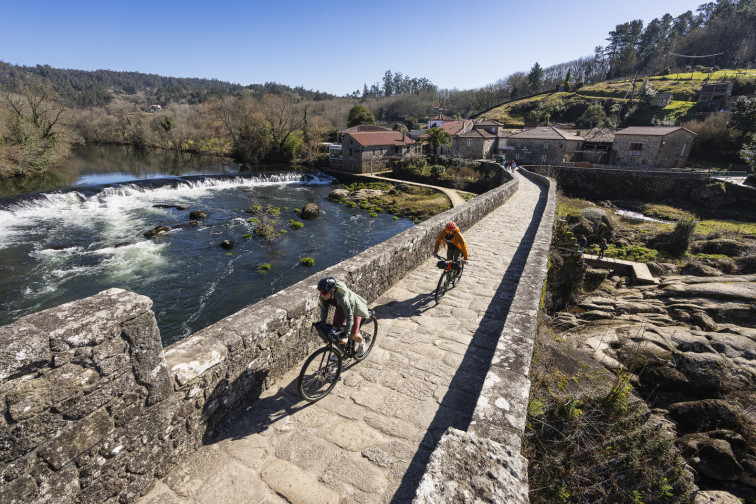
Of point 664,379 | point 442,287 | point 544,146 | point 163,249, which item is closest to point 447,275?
point 442,287

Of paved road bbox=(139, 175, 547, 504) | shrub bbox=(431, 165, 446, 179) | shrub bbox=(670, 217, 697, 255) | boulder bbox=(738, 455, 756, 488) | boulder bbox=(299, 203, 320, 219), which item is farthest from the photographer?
shrub bbox=(431, 165, 446, 179)

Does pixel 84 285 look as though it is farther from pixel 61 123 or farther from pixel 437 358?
pixel 61 123

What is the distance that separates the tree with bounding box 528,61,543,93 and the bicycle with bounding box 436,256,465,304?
356 ft

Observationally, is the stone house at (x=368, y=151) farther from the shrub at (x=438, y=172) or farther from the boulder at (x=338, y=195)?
the boulder at (x=338, y=195)

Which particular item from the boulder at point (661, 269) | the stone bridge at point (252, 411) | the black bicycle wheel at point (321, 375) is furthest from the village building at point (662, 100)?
the black bicycle wheel at point (321, 375)

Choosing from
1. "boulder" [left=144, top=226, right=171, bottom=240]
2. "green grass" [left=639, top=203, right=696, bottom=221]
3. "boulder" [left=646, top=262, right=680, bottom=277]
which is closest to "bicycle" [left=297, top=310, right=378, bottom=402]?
"boulder" [left=646, top=262, right=680, bottom=277]

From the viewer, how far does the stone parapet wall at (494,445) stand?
2289 mm

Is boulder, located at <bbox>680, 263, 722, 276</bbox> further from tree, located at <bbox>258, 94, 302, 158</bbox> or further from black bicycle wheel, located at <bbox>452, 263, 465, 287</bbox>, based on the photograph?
tree, located at <bbox>258, 94, 302, 158</bbox>

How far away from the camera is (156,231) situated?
20.3 m

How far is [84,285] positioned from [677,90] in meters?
98.3

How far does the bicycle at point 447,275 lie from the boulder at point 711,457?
3956 millimetres

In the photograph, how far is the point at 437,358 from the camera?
502cm

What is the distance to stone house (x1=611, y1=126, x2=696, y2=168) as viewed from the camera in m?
40.2

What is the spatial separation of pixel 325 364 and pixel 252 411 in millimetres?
972
